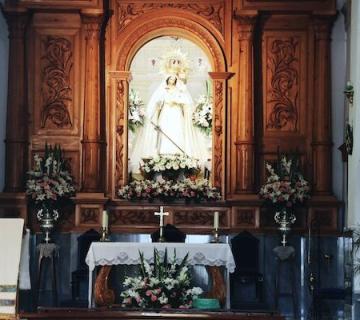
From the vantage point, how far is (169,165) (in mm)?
15461

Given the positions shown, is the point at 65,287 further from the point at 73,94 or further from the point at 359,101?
the point at 359,101

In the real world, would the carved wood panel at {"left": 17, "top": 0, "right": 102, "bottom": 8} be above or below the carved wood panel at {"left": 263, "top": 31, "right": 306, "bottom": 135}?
above

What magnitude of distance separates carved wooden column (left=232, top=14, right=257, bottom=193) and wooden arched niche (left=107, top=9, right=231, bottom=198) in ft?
0.82

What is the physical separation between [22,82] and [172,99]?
2290 millimetres

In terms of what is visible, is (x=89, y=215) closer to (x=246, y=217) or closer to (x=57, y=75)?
(x=57, y=75)

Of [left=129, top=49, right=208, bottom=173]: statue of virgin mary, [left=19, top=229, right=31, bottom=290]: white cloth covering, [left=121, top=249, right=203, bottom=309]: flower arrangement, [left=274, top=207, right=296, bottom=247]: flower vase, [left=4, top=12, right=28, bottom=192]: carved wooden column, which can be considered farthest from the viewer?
[left=129, top=49, right=208, bottom=173]: statue of virgin mary

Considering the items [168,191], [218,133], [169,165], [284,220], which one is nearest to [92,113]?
[169,165]

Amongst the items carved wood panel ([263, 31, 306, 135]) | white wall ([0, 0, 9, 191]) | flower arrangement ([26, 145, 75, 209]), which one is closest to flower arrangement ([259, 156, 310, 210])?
carved wood panel ([263, 31, 306, 135])

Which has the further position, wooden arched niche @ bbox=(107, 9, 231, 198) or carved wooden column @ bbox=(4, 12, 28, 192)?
wooden arched niche @ bbox=(107, 9, 231, 198)

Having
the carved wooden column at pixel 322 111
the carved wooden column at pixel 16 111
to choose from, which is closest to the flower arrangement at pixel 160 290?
the carved wooden column at pixel 16 111

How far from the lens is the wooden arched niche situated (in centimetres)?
1555

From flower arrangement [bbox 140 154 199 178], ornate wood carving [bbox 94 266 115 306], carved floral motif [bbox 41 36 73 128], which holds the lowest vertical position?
ornate wood carving [bbox 94 266 115 306]

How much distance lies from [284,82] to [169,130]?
189cm

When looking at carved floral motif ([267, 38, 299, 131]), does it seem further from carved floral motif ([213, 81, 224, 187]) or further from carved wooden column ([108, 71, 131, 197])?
carved wooden column ([108, 71, 131, 197])
